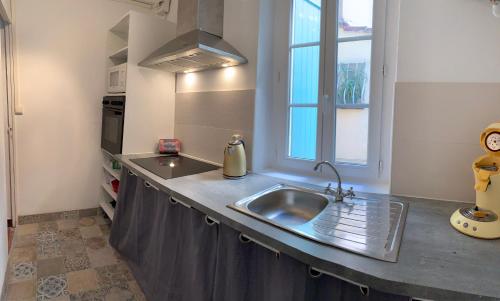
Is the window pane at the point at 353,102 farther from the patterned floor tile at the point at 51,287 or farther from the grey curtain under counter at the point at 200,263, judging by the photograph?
the patterned floor tile at the point at 51,287

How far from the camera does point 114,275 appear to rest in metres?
2.14

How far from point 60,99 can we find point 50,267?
1.67 metres

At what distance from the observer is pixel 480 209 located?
1.04m

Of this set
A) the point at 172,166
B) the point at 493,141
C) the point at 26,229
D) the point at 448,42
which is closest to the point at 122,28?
the point at 172,166

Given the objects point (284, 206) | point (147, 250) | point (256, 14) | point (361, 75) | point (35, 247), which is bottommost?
point (35, 247)

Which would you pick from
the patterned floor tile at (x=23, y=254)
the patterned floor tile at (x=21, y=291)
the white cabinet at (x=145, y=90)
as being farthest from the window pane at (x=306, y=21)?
the patterned floor tile at (x=23, y=254)

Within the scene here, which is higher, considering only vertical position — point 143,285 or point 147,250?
point 147,250

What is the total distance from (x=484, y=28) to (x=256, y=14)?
1.30 metres

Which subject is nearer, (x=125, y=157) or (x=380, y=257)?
(x=380, y=257)

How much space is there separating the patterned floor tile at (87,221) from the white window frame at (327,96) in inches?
84.8

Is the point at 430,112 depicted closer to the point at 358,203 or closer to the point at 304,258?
the point at 358,203

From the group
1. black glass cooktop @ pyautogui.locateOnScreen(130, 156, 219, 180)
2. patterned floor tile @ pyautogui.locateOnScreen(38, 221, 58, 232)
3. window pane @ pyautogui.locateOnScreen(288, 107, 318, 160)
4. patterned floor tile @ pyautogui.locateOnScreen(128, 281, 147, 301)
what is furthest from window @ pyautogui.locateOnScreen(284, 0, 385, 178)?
patterned floor tile @ pyautogui.locateOnScreen(38, 221, 58, 232)

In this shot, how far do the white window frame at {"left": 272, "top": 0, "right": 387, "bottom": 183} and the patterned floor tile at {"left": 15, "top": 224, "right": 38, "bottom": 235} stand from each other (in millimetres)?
2473

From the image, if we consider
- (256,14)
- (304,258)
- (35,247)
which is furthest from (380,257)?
(35,247)
